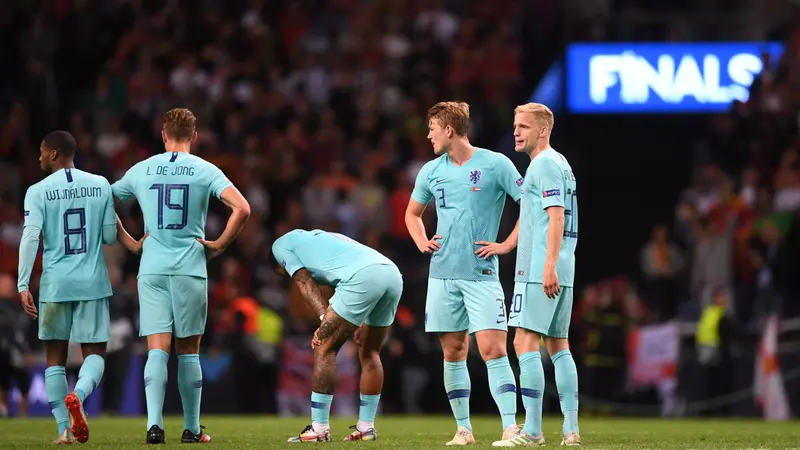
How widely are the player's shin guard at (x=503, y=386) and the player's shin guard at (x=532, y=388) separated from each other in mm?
147

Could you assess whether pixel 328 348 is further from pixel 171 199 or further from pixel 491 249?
pixel 171 199

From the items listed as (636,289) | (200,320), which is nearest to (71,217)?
(200,320)

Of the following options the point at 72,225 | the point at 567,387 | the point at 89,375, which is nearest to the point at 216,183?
the point at 72,225

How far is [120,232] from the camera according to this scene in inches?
418

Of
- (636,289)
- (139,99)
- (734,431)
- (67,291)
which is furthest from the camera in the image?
(139,99)

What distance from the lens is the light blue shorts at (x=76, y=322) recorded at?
10.3 meters

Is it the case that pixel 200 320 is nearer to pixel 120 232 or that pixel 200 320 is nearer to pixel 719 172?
pixel 120 232

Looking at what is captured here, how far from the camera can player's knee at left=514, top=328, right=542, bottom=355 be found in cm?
956

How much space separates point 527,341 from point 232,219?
231 cm

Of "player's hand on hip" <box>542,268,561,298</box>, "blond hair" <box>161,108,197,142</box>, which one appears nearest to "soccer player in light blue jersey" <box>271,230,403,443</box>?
"blond hair" <box>161,108,197,142</box>

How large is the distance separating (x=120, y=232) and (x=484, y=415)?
7915 mm

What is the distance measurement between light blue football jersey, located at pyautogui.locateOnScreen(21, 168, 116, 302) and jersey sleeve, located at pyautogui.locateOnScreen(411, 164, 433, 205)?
2308 millimetres

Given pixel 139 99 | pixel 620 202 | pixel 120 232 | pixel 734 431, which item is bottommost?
pixel 734 431

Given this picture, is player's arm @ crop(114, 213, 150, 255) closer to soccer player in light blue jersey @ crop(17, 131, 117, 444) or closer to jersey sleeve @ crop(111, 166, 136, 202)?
soccer player in light blue jersey @ crop(17, 131, 117, 444)
